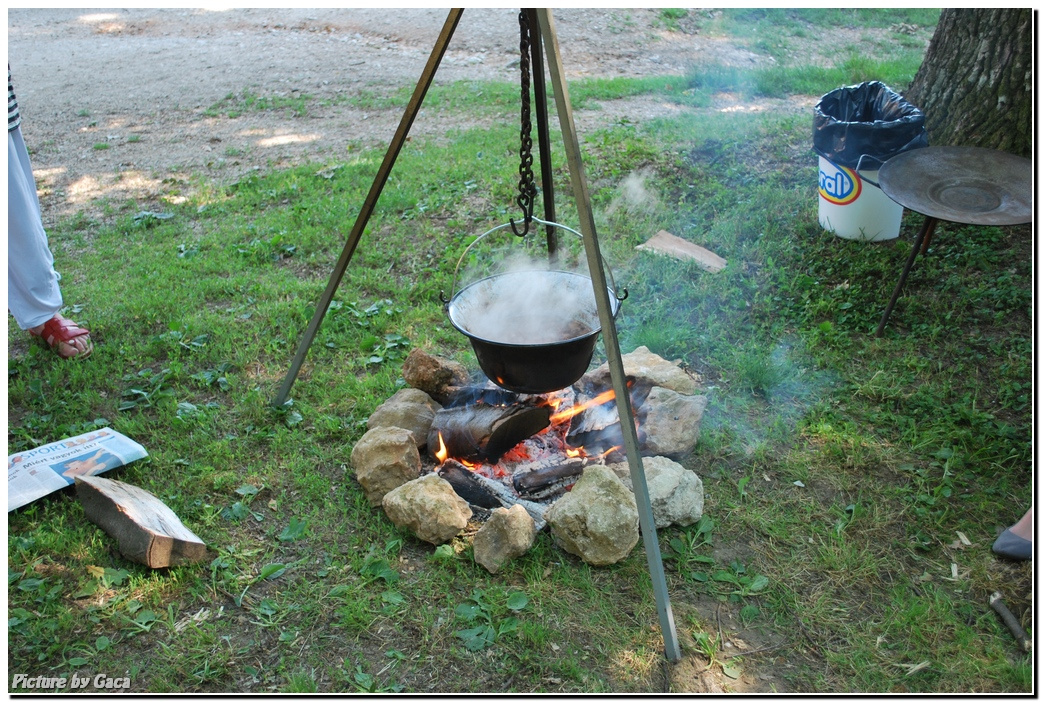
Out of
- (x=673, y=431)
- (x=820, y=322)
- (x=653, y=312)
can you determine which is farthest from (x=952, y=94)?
(x=673, y=431)

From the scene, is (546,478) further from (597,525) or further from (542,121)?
(542,121)

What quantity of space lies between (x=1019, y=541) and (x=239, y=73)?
29.9 feet

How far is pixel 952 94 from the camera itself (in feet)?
15.9

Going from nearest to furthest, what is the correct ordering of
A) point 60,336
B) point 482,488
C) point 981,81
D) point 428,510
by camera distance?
1. point 428,510
2. point 482,488
3. point 60,336
4. point 981,81

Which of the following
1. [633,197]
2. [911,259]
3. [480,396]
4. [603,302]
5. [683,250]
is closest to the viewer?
[603,302]

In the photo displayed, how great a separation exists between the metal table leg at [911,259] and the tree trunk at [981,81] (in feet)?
3.86

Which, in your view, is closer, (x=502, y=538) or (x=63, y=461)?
(x=502, y=538)

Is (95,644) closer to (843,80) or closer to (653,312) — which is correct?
(653,312)

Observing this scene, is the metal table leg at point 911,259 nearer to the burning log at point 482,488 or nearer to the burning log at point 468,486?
the burning log at point 482,488

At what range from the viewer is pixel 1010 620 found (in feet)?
8.24

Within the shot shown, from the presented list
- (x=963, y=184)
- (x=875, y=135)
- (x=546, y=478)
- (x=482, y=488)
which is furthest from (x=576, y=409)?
(x=875, y=135)

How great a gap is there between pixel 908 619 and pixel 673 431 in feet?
3.71

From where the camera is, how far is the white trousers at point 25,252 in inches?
147

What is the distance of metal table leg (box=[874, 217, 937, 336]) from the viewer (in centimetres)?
370
